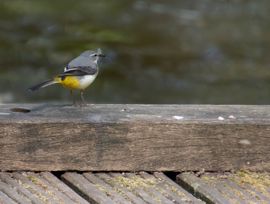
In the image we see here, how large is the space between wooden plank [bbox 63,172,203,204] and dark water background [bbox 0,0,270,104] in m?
6.50

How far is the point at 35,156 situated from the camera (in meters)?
3.73

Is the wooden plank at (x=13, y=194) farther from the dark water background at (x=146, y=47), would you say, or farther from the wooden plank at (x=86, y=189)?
the dark water background at (x=146, y=47)

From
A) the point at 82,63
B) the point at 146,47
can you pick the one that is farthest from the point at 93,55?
the point at 146,47

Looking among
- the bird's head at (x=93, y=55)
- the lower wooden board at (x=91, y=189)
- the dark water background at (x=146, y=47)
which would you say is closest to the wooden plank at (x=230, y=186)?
the lower wooden board at (x=91, y=189)

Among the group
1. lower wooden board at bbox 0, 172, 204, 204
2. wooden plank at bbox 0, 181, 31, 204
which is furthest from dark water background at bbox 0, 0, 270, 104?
wooden plank at bbox 0, 181, 31, 204

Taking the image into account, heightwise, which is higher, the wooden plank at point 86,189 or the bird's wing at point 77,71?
the bird's wing at point 77,71

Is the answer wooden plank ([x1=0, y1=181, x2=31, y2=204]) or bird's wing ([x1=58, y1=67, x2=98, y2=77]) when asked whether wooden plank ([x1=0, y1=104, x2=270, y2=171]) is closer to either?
wooden plank ([x1=0, y1=181, x2=31, y2=204])

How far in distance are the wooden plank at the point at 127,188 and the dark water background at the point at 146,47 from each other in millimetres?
6504

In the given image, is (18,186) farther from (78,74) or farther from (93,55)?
(93,55)

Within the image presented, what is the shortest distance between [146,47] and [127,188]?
848 cm

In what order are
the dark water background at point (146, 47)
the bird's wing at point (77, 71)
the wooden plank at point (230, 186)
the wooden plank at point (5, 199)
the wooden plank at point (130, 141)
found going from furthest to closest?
the dark water background at point (146, 47)
the bird's wing at point (77, 71)
the wooden plank at point (130, 141)
the wooden plank at point (230, 186)
the wooden plank at point (5, 199)

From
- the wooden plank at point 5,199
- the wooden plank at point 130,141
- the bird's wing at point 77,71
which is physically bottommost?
the wooden plank at point 5,199

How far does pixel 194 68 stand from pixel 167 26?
1.64 meters

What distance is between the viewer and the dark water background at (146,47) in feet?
34.9
